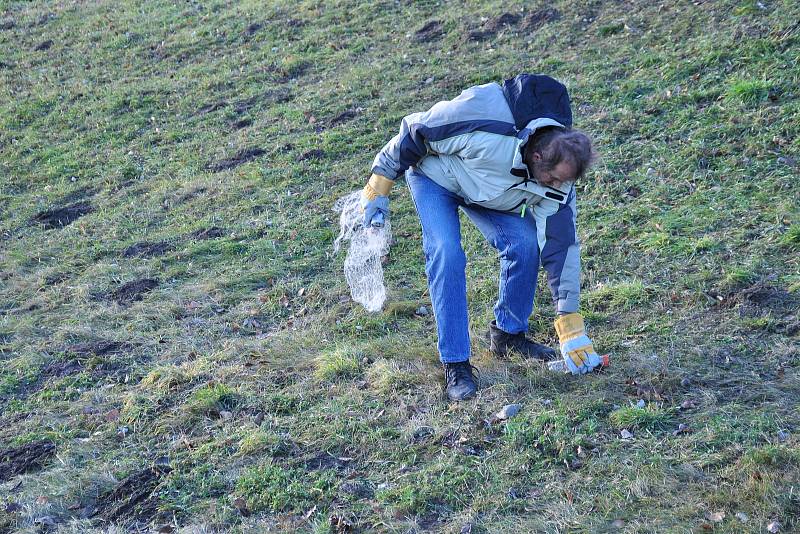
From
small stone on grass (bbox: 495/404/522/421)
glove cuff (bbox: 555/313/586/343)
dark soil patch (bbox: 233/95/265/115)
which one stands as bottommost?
small stone on grass (bbox: 495/404/522/421)

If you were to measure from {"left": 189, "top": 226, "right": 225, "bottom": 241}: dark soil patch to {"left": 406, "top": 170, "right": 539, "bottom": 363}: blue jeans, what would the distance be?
2937 millimetres

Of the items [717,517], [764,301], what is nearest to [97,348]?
[717,517]

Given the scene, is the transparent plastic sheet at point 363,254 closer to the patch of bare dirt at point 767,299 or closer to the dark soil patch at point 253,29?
the patch of bare dirt at point 767,299

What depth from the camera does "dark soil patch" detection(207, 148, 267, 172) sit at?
26.0 feet

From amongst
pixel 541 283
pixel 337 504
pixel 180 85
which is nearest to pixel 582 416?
pixel 337 504

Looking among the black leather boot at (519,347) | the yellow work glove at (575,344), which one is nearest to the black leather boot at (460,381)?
the black leather boot at (519,347)

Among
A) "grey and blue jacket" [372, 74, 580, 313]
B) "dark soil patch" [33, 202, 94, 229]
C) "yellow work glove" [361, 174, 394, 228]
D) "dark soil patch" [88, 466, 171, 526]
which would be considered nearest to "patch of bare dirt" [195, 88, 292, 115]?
"dark soil patch" [33, 202, 94, 229]

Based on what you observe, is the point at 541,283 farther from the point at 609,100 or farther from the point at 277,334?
the point at 609,100

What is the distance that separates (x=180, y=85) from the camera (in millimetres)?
10094

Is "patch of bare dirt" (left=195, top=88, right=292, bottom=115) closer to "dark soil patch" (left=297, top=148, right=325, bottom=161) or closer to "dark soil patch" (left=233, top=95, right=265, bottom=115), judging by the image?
"dark soil patch" (left=233, top=95, right=265, bottom=115)

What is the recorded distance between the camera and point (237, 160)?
26.1 feet

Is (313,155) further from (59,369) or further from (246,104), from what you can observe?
(59,369)

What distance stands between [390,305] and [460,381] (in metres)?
1.23

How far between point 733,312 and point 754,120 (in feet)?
7.58
